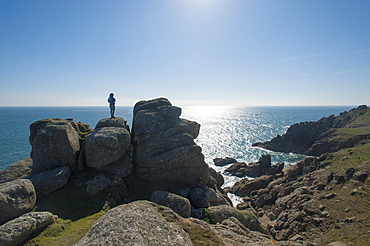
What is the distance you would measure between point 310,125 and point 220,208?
116 meters

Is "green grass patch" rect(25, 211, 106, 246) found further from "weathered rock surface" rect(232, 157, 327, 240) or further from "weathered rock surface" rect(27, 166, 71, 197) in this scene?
"weathered rock surface" rect(232, 157, 327, 240)

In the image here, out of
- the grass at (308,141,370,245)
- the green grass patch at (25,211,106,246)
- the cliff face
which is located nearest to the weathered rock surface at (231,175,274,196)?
the grass at (308,141,370,245)

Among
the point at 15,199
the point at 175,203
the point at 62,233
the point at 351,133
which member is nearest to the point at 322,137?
the point at 351,133

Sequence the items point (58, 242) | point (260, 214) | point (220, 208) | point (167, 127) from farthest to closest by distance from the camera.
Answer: point (260, 214) → point (167, 127) → point (220, 208) → point (58, 242)

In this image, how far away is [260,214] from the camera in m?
39.4

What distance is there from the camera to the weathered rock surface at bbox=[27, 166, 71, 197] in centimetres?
1861

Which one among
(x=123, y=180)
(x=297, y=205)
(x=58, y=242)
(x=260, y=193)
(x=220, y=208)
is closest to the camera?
(x=58, y=242)

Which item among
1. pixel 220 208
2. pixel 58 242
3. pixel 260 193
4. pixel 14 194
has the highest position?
pixel 14 194

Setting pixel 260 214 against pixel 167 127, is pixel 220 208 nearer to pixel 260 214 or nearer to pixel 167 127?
pixel 167 127

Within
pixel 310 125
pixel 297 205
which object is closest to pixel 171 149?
pixel 297 205

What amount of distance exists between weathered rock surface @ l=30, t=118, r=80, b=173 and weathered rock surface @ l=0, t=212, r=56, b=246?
28.3 ft

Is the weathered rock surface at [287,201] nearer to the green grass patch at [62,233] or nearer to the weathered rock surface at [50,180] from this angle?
the green grass patch at [62,233]

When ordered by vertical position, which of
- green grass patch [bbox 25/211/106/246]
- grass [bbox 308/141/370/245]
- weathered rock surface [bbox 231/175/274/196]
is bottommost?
weathered rock surface [bbox 231/175/274/196]

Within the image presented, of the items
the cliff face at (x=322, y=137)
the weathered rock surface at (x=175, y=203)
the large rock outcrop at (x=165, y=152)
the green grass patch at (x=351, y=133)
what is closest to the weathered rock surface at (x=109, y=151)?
the large rock outcrop at (x=165, y=152)
